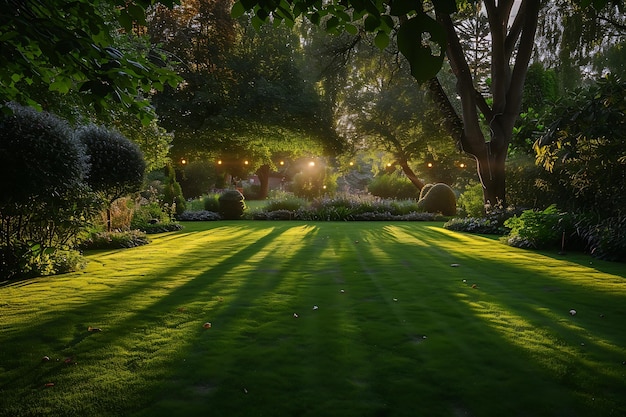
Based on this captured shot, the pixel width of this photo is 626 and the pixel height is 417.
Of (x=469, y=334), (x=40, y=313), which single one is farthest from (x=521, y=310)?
(x=40, y=313)

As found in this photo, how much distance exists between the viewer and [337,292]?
5.15 meters

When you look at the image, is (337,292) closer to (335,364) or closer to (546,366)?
(335,364)

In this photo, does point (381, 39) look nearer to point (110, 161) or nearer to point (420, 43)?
point (420, 43)

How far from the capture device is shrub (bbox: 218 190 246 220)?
19922 millimetres

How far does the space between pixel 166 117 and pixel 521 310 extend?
20.4 metres

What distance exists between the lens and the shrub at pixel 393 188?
32.6 m

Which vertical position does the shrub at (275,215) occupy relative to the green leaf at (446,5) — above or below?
below

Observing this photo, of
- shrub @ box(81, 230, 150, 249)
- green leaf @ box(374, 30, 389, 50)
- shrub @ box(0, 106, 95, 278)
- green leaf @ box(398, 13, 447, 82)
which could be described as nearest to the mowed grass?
shrub @ box(0, 106, 95, 278)

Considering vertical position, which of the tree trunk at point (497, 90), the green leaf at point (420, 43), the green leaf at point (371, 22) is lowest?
the green leaf at point (420, 43)

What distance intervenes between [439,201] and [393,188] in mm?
12149

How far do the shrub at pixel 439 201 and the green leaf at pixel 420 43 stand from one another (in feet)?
66.8

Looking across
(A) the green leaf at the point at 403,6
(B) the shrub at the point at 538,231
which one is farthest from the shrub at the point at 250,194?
(A) the green leaf at the point at 403,6

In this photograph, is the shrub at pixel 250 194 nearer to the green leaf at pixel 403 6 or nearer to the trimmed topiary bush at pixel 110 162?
the trimmed topiary bush at pixel 110 162

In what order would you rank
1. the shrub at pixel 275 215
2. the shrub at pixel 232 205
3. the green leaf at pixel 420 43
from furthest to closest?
the shrub at pixel 232 205, the shrub at pixel 275 215, the green leaf at pixel 420 43
